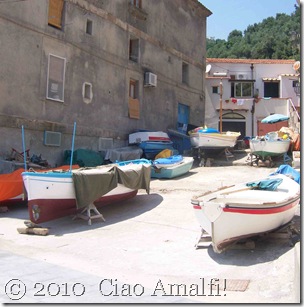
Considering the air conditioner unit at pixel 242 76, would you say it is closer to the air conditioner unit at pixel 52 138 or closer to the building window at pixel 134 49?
the building window at pixel 134 49

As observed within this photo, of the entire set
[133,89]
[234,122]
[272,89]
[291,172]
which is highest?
[272,89]

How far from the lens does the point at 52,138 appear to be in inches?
627

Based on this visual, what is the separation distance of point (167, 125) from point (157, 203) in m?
11.4

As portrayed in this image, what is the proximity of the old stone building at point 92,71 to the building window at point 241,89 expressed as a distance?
32.0 feet

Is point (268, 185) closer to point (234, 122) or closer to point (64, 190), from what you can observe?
point (64, 190)

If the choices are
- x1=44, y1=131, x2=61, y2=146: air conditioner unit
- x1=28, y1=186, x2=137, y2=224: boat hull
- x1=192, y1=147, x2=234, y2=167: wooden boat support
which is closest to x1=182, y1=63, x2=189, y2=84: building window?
x1=192, y1=147, x2=234, y2=167: wooden boat support

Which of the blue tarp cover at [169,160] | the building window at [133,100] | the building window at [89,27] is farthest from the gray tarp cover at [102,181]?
the building window at [89,27]

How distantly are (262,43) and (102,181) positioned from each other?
4879cm

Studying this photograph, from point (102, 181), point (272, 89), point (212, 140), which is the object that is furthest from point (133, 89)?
point (272, 89)

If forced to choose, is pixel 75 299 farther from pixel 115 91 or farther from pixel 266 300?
pixel 115 91

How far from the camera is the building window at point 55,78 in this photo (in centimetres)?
1586

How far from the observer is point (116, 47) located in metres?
19.5

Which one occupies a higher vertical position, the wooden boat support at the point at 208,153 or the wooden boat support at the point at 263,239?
the wooden boat support at the point at 208,153

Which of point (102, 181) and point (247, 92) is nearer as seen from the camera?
point (102, 181)
